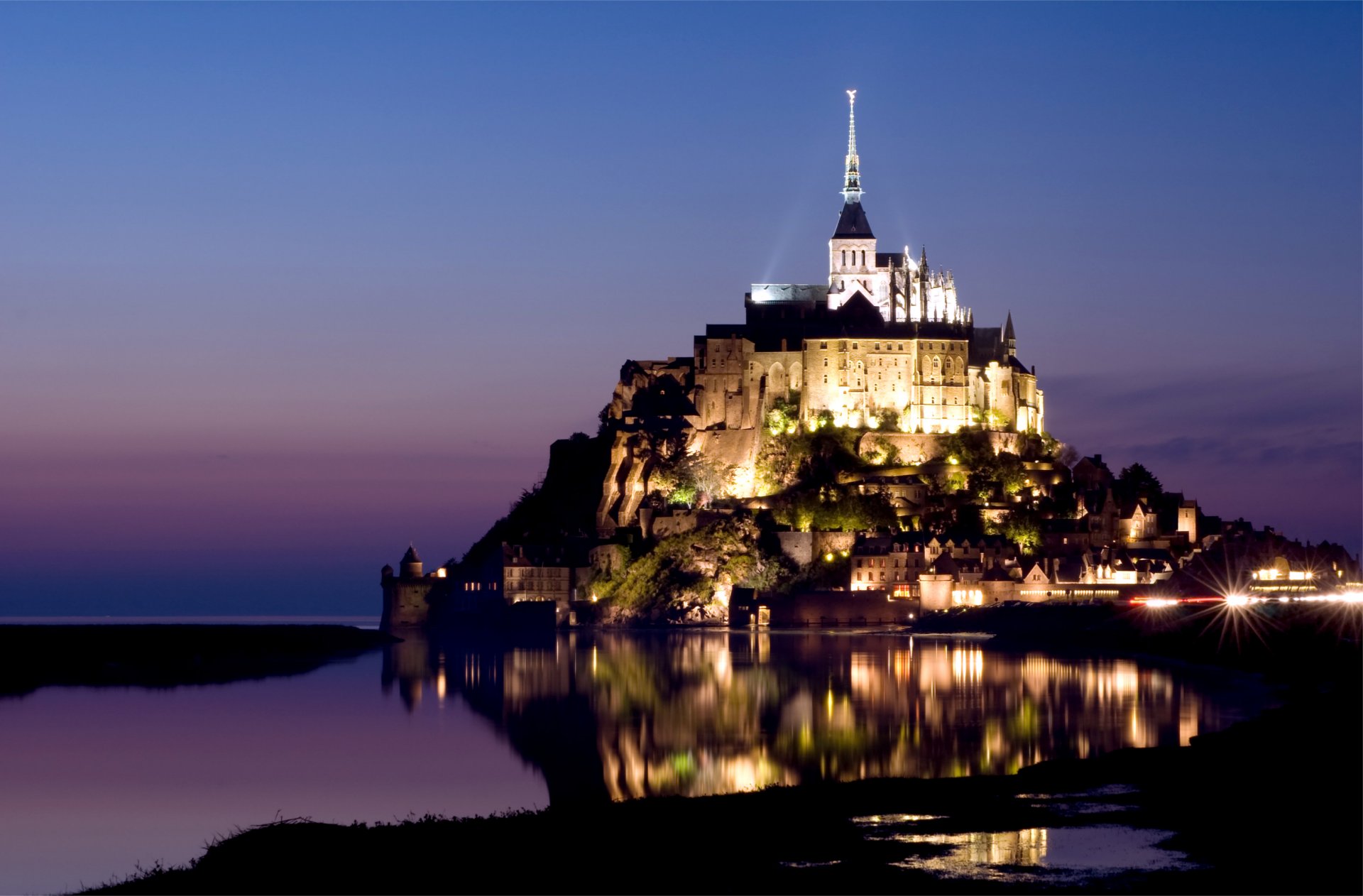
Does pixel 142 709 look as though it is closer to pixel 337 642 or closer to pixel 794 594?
pixel 337 642

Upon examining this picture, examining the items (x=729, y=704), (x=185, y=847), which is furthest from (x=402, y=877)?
(x=729, y=704)

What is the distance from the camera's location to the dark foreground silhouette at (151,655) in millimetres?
59406

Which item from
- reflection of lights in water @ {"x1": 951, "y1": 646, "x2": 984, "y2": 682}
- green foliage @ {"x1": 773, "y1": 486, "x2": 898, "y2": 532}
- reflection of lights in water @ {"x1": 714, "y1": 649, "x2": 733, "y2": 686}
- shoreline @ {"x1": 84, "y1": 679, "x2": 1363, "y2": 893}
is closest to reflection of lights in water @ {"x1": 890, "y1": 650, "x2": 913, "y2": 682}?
reflection of lights in water @ {"x1": 951, "y1": 646, "x2": 984, "y2": 682}

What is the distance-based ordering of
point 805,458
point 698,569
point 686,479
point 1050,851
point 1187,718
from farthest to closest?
point 686,479
point 805,458
point 698,569
point 1187,718
point 1050,851

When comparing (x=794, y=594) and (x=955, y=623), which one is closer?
(x=955, y=623)

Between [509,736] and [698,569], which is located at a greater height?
[698,569]

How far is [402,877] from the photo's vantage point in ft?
69.2

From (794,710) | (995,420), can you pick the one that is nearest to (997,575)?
(995,420)

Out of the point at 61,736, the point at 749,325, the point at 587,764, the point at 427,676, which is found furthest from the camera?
the point at 749,325

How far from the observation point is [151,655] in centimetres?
6750

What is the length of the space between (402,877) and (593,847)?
280cm

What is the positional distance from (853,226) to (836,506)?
98.0 feet

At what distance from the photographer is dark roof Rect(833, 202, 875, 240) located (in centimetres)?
12469

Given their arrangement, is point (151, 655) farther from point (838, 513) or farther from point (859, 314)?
point (859, 314)
